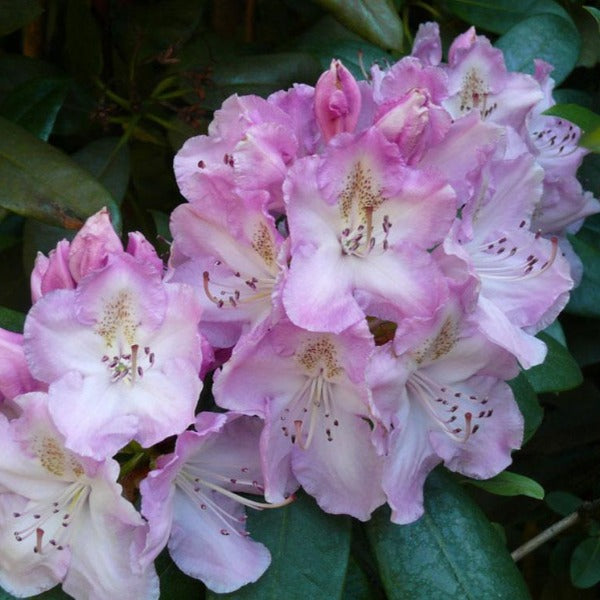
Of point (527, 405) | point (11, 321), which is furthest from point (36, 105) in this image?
point (527, 405)

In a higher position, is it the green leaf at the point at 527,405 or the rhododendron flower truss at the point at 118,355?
the rhododendron flower truss at the point at 118,355

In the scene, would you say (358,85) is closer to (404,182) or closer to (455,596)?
(404,182)

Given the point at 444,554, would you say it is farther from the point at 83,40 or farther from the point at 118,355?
the point at 83,40

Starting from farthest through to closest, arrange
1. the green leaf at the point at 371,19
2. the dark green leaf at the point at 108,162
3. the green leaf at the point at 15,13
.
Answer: the dark green leaf at the point at 108,162, the green leaf at the point at 15,13, the green leaf at the point at 371,19

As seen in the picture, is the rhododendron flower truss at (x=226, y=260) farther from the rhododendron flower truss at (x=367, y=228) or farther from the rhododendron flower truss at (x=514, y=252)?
the rhododendron flower truss at (x=514, y=252)

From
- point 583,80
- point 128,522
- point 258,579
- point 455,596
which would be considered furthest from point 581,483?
point 128,522

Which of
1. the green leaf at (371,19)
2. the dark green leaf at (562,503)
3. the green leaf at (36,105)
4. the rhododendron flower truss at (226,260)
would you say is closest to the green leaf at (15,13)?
the green leaf at (36,105)
